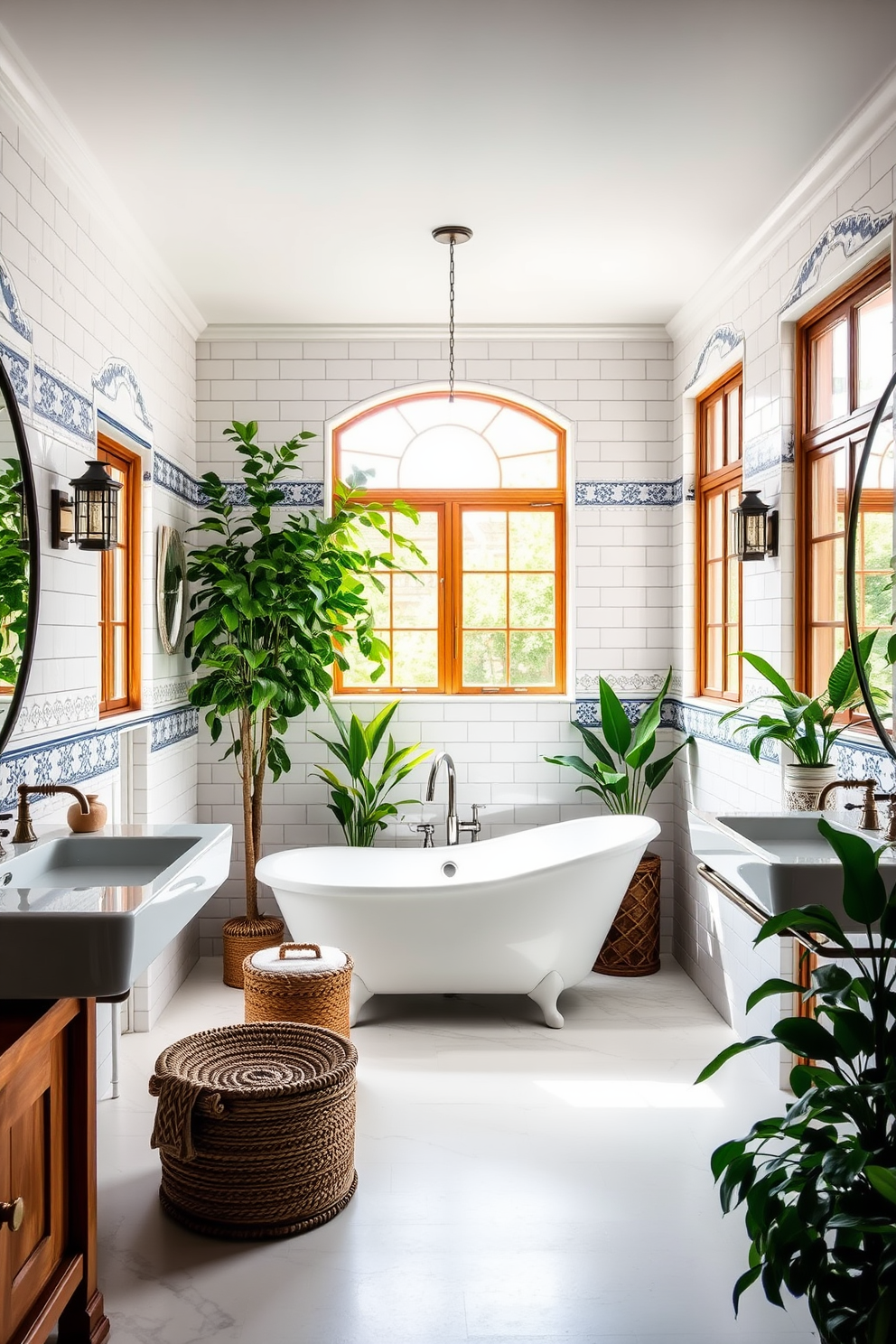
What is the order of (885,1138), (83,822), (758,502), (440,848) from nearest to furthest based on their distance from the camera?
(885,1138) < (83,822) < (758,502) < (440,848)

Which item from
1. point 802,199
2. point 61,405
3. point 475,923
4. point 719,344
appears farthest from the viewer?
point 719,344

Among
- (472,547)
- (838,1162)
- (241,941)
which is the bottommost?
(241,941)

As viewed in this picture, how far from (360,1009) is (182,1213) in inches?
64.9

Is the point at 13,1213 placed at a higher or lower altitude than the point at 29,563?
lower

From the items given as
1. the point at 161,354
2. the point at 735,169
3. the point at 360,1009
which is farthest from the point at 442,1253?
the point at 161,354

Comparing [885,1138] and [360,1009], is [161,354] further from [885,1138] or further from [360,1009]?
[885,1138]

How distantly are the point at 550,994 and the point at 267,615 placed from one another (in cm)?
203

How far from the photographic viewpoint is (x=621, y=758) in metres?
5.25

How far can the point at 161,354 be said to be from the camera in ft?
15.4

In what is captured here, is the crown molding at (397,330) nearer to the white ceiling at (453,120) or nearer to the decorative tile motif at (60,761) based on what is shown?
the white ceiling at (453,120)

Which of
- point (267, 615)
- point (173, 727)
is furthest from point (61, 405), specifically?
point (173, 727)

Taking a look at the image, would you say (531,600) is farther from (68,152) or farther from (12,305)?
(12,305)

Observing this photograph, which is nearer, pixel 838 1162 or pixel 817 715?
pixel 838 1162

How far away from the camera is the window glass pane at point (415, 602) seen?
18.0ft
